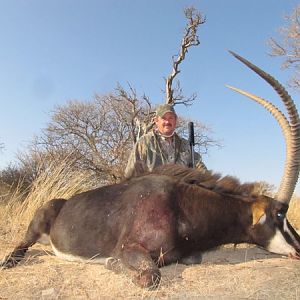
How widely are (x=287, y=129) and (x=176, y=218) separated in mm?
1275

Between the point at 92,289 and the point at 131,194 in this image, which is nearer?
the point at 92,289

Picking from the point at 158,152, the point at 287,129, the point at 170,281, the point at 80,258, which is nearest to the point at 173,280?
the point at 170,281

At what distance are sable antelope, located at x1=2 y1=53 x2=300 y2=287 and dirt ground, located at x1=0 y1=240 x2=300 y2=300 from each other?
14 centimetres

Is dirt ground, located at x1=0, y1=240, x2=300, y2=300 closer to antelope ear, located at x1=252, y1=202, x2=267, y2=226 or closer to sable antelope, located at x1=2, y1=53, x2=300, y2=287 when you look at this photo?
sable antelope, located at x1=2, y1=53, x2=300, y2=287

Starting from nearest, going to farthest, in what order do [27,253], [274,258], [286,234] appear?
[286,234], [274,258], [27,253]

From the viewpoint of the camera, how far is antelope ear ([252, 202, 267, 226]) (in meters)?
4.32

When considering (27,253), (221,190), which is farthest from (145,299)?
(27,253)

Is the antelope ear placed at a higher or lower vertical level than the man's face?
lower

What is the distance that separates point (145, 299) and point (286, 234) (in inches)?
66.2

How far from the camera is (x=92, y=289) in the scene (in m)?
3.60

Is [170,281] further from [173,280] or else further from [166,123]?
[166,123]

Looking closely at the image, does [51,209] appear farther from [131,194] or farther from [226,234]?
[226,234]

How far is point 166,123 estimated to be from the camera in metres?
6.49

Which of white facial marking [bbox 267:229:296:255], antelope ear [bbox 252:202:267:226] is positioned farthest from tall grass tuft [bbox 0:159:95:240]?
white facial marking [bbox 267:229:296:255]
